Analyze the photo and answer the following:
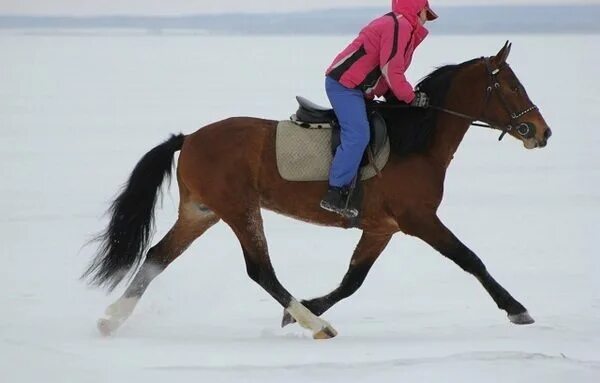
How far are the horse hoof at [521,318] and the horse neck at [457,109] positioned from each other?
0.81m

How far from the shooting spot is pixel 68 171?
11.3m

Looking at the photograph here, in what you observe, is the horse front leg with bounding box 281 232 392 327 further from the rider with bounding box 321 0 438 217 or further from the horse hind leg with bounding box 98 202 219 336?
the horse hind leg with bounding box 98 202 219 336

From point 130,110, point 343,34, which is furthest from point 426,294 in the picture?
point 343,34

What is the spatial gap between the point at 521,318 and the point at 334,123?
4.28 feet

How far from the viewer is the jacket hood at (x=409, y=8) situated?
18.1 ft

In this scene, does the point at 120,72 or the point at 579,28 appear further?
the point at 579,28

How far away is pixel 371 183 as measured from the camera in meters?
5.67

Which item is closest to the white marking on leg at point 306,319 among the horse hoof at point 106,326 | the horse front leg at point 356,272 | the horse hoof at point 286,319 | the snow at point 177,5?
the horse hoof at point 286,319

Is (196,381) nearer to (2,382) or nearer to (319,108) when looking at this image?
(2,382)

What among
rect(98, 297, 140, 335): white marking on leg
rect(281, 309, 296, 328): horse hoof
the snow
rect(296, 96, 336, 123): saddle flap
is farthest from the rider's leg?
the snow

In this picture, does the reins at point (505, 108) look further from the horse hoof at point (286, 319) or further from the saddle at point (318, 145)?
the horse hoof at point (286, 319)

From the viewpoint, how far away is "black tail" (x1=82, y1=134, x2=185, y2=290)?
6012 millimetres

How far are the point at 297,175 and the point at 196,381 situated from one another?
57.5 inches

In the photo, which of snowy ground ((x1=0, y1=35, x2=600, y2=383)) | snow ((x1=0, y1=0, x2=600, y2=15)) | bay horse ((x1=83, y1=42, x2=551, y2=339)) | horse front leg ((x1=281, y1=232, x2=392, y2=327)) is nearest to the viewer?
snowy ground ((x1=0, y1=35, x2=600, y2=383))
